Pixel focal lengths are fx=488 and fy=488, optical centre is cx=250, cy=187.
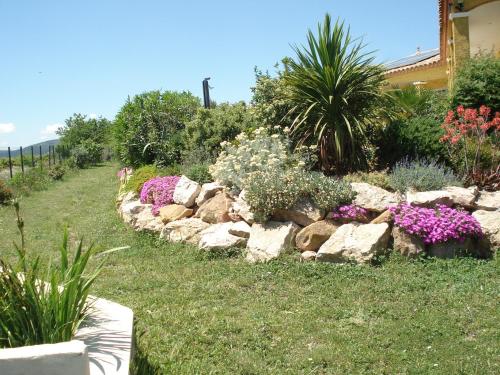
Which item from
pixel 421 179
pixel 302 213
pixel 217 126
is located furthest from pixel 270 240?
pixel 217 126

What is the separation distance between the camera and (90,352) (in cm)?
291

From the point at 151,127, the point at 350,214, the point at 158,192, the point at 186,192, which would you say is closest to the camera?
the point at 350,214

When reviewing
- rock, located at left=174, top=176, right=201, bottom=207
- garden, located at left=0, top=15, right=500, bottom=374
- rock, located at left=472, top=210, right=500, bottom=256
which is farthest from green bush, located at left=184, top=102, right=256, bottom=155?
rock, located at left=472, top=210, right=500, bottom=256

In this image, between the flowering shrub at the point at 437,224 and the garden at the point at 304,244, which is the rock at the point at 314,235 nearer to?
the garden at the point at 304,244

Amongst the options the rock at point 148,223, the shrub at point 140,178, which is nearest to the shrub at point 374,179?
the rock at point 148,223

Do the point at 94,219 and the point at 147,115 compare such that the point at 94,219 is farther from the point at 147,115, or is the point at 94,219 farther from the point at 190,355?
the point at 190,355

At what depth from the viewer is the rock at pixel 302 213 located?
277 inches

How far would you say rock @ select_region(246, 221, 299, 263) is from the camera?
6612mm

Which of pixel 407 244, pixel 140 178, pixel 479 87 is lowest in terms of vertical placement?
pixel 407 244

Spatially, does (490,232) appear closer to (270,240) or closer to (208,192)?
(270,240)

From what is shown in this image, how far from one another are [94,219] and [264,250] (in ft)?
18.0

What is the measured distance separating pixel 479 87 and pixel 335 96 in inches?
119

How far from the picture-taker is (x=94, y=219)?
35.3 ft

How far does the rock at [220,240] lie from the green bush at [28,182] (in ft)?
34.2
